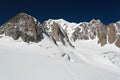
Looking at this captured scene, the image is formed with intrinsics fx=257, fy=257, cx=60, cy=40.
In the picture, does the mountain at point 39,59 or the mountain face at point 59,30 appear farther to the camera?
the mountain face at point 59,30

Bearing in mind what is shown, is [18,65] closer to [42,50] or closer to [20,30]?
[42,50]

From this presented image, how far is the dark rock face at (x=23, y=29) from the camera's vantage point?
46.1 m

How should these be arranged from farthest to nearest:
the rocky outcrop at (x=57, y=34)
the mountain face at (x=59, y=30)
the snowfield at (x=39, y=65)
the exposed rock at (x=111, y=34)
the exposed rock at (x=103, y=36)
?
the exposed rock at (x=103, y=36)
the exposed rock at (x=111, y=34)
the rocky outcrop at (x=57, y=34)
the mountain face at (x=59, y=30)
the snowfield at (x=39, y=65)

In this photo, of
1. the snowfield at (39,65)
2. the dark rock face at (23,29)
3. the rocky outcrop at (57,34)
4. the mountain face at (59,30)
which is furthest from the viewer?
the rocky outcrop at (57,34)

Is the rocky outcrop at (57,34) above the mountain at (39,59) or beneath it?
above

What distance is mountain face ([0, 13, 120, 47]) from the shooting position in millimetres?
47219

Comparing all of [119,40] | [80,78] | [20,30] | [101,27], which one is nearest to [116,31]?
[119,40]

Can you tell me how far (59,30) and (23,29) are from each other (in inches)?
1514

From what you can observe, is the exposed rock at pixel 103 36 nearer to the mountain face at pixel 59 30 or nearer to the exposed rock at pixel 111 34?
the mountain face at pixel 59 30

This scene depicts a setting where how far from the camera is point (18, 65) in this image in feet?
97.7

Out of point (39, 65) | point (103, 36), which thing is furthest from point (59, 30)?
point (39, 65)

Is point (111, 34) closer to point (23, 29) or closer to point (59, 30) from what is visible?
point (59, 30)

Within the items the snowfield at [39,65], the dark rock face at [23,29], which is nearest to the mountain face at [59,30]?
the dark rock face at [23,29]

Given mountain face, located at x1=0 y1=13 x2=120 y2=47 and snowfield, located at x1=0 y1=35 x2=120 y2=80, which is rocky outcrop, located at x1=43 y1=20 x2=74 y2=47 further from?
snowfield, located at x1=0 y1=35 x2=120 y2=80
